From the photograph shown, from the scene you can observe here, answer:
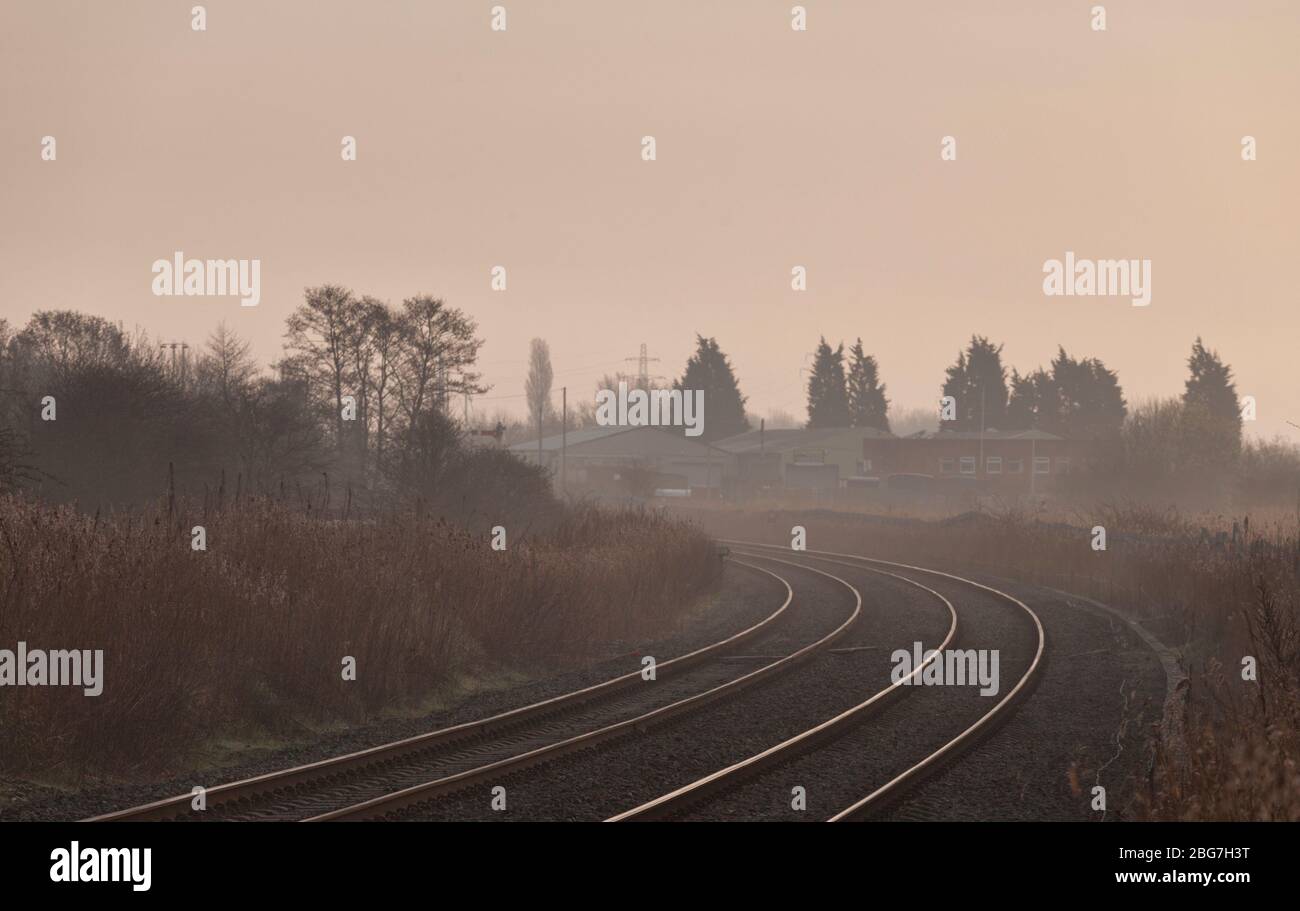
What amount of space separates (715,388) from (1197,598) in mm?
110971

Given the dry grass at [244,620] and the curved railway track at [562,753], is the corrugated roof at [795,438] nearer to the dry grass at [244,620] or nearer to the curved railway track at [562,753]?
the dry grass at [244,620]

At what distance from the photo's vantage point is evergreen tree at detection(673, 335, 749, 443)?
5098 inches

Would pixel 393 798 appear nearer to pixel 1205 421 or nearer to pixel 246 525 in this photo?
pixel 246 525

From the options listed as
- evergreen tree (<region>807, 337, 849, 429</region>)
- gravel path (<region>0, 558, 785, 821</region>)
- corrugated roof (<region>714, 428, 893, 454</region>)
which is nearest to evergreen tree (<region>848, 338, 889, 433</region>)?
evergreen tree (<region>807, 337, 849, 429</region>)

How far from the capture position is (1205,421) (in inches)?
2559

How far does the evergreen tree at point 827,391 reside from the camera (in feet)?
429

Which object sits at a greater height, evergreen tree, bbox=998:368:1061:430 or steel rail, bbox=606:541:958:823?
evergreen tree, bbox=998:368:1061:430

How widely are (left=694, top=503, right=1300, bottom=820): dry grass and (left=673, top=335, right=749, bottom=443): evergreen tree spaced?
76.4 m

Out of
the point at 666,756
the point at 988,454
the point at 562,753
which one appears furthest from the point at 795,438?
the point at 562,753

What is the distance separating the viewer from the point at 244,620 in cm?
1272

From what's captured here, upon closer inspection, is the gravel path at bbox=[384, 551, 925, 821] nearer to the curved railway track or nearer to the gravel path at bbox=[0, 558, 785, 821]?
the curved railway track

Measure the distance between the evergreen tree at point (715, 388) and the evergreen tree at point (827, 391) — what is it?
810 centimetres

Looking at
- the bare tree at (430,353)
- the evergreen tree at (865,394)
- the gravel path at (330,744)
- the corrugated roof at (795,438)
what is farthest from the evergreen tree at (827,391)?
the gravel path at (330,744)

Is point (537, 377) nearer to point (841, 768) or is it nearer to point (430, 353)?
point (430, 353)
